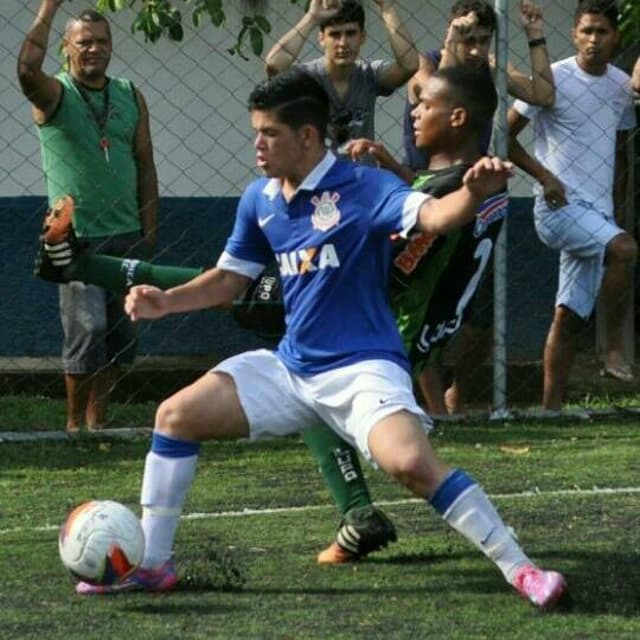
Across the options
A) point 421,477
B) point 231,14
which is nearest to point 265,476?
point 421,477

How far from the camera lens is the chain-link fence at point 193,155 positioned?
11938mm

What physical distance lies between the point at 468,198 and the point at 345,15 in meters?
4.17

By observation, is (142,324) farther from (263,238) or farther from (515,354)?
(263,238)

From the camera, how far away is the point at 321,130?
6230 mm

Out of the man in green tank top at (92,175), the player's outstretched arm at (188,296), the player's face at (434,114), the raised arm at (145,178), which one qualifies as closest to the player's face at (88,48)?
the man in green tank top at (92,175)

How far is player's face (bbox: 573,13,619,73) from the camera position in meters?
10.2

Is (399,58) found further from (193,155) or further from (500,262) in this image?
(193,155)

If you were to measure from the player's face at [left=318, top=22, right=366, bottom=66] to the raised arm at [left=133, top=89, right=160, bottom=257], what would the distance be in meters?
0.97

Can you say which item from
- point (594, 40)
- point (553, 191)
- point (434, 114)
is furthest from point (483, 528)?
point (594, 40)

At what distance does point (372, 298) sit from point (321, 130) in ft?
1.83

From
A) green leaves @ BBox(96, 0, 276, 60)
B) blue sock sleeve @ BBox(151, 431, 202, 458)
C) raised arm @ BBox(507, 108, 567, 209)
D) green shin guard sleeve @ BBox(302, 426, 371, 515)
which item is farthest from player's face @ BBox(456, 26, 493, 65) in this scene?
blue sock sleeve @ BBox(151, 431, 202, 458)

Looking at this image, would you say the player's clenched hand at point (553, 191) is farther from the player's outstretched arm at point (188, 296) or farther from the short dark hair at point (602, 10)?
the player's outstretched arm at point (188, 296)

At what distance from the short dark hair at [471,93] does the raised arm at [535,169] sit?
9.90ft

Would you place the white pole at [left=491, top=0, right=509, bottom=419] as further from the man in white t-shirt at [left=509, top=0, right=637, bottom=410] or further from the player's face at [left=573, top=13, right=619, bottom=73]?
the player's face at [left=573, top=13, right=619, bottom=73]
